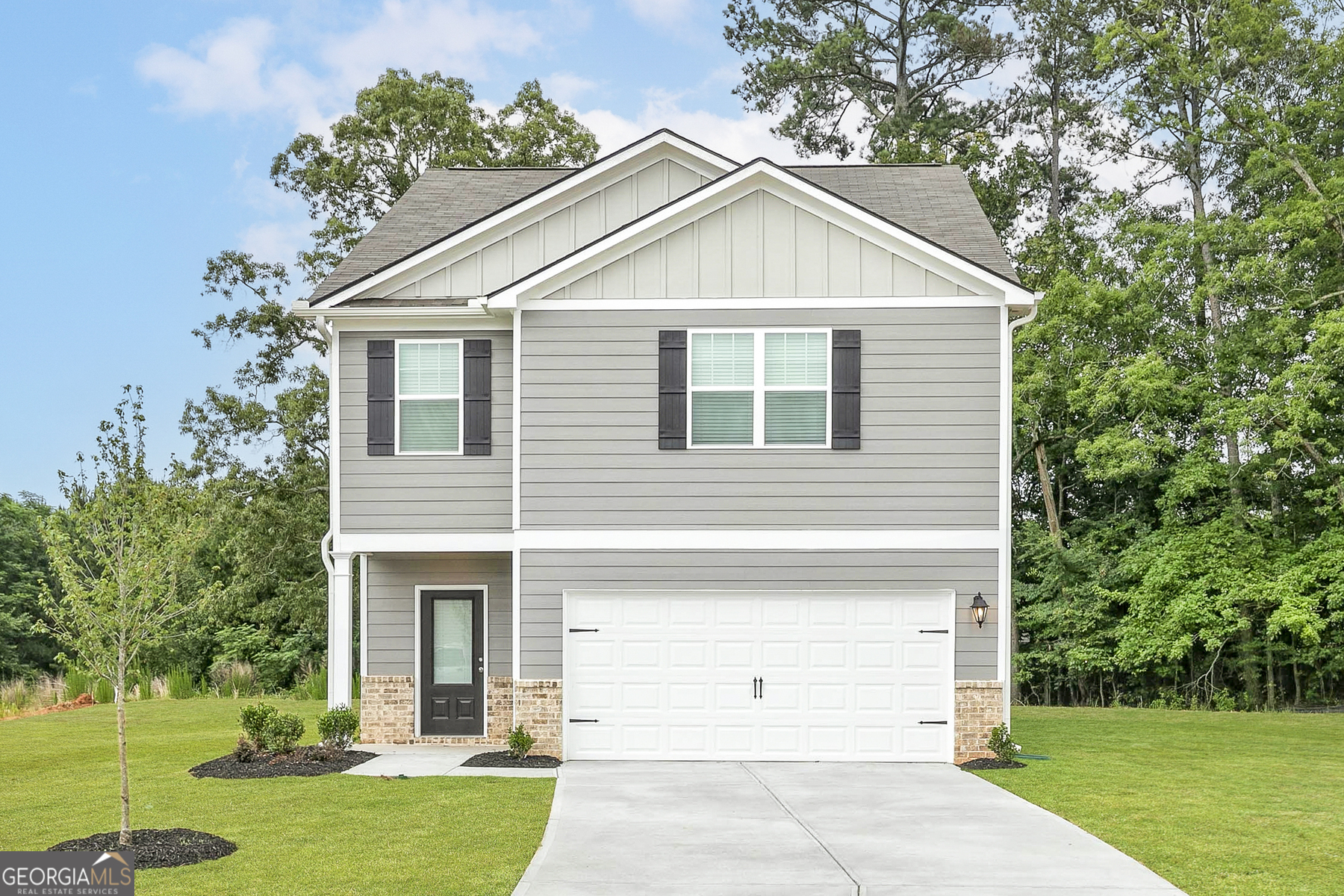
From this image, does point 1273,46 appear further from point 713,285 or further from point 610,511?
point 610,511

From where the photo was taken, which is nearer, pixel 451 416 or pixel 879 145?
pixel 451 416

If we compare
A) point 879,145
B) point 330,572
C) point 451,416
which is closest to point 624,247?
point 451,416

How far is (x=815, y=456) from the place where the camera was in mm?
13516

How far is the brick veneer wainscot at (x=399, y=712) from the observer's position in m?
14.8

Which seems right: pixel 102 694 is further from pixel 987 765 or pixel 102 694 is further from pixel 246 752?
pixel 987 765

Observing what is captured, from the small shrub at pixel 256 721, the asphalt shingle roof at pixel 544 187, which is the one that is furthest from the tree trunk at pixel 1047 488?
the small shrub at pixel 256 721

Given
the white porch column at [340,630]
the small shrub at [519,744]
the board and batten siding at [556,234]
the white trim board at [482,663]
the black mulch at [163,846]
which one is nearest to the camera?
the black mulch at [163,846]

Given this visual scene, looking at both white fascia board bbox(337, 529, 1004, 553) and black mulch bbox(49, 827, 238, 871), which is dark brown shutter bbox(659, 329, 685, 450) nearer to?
white fascia board bbox(337, 529, 1004, 553)

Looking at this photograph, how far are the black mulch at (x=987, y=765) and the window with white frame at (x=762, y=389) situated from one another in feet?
12.9

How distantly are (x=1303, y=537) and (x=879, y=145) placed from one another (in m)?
13.4

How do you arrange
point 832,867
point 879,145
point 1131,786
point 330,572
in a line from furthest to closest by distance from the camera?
1. point 879,145
2. point 330,572
3. point 1131,786
4. point 832,867

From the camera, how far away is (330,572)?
48.1 ft

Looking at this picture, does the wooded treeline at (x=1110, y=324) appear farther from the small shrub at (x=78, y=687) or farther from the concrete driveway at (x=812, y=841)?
the concrete driveway at (x=812, y=841)
